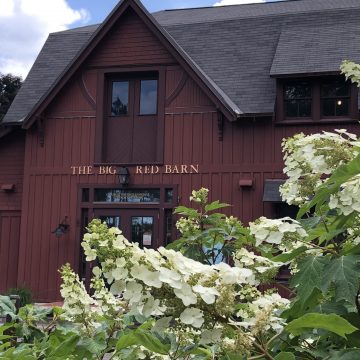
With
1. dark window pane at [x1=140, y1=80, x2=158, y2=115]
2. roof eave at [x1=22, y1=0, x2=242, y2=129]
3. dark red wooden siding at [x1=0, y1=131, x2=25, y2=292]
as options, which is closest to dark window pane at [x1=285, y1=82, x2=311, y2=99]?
roof eave at [x1=22, y1=0, x2=242, y2=129]

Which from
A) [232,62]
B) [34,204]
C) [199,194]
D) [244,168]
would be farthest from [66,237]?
[199,194]

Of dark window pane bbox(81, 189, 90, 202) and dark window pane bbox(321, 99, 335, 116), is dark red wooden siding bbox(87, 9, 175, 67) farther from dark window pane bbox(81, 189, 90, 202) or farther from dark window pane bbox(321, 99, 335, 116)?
dark window pane bbox(321, 99, 335, 116)

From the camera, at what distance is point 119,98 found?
51.0 feet

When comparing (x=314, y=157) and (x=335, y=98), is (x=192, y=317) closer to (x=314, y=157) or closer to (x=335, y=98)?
(x=314, y=157)

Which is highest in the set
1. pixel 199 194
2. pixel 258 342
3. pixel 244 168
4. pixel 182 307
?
pixel 244 168

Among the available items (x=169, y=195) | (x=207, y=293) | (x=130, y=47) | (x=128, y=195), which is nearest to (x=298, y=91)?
(x=169, y=195)

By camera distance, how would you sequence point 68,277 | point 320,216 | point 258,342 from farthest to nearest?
point 68,277 < point 320,216 < point 258,342

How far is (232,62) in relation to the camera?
15.8 meters

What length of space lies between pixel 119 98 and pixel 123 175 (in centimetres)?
236

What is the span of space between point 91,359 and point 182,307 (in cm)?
54

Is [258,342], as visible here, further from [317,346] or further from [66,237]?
[66,237]

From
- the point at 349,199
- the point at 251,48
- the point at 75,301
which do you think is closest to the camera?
the point at 349,199

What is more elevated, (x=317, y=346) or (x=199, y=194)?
(x=199, y=194)

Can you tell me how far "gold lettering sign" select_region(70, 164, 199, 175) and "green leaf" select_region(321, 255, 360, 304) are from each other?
12922 millimetres
